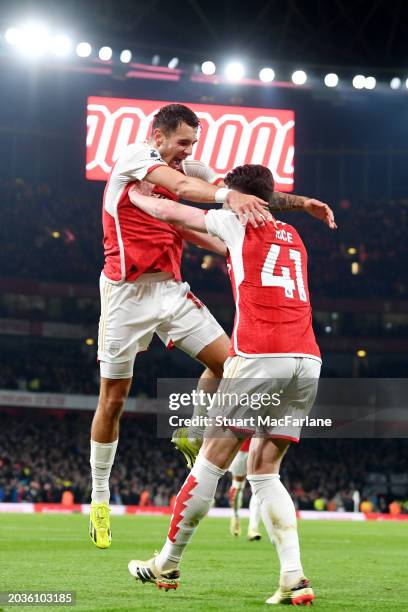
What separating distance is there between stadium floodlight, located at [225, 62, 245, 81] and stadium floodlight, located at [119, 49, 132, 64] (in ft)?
8.84

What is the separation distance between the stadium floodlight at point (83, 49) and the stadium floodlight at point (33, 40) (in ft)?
2.82

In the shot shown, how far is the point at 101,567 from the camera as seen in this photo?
873 centimetres

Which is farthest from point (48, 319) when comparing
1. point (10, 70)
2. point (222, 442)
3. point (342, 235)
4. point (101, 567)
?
point (222, 442)

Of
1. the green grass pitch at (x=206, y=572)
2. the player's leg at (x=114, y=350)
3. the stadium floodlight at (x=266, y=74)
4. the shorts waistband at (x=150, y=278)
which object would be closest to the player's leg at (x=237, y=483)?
the green grass pitch at (x=206, y=572)

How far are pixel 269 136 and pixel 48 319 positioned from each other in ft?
68.1

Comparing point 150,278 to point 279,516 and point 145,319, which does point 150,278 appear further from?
point 279,516

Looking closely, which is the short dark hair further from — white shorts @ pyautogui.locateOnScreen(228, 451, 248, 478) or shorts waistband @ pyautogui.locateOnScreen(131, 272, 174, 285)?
white shorts @ pyautogui.locateOnScreen(228, 451, 248, 478)

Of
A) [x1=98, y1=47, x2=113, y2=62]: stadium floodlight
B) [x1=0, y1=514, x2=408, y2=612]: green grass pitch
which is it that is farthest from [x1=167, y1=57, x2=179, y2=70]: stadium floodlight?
[x1=0, y1=514, x2=408, y2=612]: green grass pitch

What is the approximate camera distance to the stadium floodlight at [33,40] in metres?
25.0

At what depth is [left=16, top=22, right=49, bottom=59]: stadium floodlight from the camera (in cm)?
2502

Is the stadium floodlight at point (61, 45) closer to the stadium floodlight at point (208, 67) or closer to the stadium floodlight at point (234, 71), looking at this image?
the stadium floodlight at point (208, 67)

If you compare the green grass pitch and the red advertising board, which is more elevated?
the red advertising board

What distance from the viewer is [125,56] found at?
89.0 feet

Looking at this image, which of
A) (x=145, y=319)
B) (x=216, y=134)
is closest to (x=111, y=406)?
(x=145, y=319)
